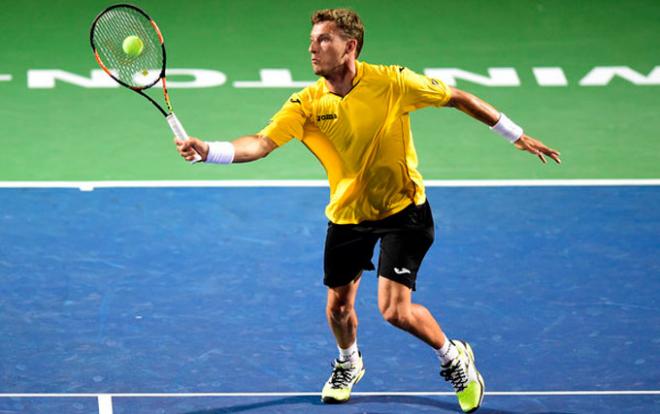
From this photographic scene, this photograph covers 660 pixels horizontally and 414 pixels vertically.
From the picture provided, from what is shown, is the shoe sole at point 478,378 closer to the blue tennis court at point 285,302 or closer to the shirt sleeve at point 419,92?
the blue tennis court at point 285,302

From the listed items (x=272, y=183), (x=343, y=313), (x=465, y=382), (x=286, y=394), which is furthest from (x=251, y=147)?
(x=272, y=183)

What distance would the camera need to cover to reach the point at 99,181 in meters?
12.5

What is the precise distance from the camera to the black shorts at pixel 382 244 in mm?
8617

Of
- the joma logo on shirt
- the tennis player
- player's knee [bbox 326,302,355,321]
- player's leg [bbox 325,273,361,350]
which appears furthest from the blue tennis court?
the joma logo on shirt

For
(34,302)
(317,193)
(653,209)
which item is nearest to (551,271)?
(653,209)

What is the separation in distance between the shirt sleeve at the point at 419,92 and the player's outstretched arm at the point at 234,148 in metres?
0.80

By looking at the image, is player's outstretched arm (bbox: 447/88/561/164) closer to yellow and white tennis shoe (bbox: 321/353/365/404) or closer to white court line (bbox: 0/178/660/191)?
yellow and white tennis shoe (bbox: 321/353/365/404)

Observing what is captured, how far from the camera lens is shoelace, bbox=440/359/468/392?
28.7 feet

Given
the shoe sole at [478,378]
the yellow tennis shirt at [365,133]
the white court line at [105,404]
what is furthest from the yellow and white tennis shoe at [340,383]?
the white court line at [105,404]

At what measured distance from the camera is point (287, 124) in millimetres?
8430

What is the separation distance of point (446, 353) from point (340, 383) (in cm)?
67

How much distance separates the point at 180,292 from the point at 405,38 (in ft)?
20.7

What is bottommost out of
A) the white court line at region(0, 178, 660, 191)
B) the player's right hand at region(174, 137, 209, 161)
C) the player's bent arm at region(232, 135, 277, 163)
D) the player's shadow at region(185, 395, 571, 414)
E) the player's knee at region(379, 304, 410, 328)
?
the player's shadow at region(185, 395, 571, 414)

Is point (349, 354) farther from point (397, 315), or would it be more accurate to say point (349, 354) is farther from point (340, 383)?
point (397, 315)
